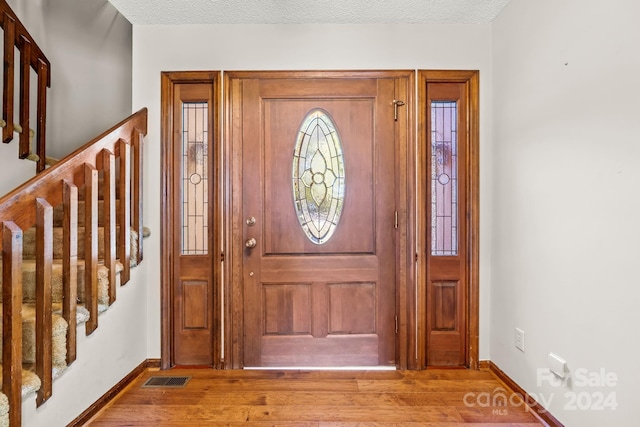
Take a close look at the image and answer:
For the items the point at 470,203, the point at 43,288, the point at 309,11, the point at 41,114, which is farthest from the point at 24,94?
the point at 470,203

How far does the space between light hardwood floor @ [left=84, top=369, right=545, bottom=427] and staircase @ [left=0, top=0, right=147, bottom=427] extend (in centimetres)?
59

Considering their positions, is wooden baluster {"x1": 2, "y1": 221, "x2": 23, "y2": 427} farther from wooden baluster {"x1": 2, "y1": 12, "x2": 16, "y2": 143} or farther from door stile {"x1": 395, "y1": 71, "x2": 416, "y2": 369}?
door stile {"x1": 395, "y1": 71, "x2": 416, "y2": 369}

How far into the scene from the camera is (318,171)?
7.70ft

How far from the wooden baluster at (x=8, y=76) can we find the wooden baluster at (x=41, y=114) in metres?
0.25

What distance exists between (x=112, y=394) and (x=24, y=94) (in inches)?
73.0

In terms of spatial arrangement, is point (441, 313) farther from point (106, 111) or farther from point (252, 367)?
point (106, 111)

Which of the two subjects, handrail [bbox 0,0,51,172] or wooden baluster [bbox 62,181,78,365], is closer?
wooden baluster [bbox 62,181,78,365]

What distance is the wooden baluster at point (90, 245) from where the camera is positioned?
1.65 m

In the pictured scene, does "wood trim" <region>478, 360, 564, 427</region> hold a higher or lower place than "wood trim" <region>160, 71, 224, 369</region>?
lower

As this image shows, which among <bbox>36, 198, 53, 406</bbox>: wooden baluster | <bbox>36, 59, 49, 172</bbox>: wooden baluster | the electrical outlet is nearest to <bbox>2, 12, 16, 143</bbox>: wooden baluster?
<bbox>36, 59, 49, 172</bbox>: wooden baluster

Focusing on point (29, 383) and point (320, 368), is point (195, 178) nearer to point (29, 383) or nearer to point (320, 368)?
point (29, 383)

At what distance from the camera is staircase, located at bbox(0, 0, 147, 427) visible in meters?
1.30

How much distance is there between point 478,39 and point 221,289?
→ 8.06 feet

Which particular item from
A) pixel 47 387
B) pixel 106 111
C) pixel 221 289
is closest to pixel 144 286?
pixel 221 289
